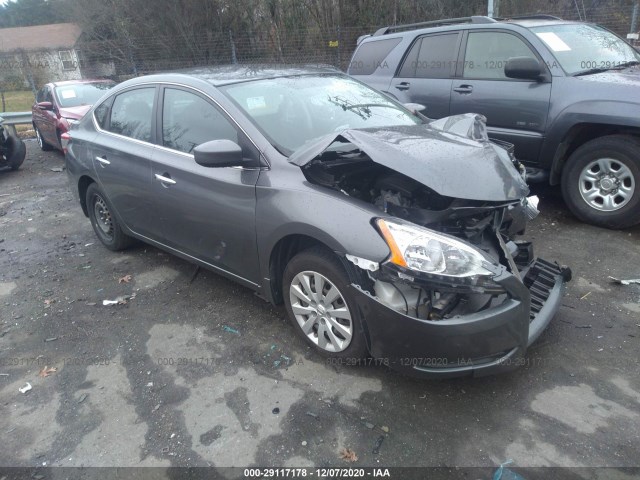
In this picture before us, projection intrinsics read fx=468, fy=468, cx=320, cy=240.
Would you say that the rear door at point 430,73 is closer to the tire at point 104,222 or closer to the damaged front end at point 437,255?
the damaged front end at point 437,255

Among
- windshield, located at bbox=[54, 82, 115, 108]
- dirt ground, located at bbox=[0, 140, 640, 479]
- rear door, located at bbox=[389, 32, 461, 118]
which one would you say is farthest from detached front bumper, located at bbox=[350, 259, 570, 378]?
windshield, located at bbox=[54, 82, 115, 108]

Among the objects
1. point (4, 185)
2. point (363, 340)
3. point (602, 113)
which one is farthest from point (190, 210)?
point (4, 185)

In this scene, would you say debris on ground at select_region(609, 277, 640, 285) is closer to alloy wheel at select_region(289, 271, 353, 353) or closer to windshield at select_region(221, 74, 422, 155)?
windshield at select_region(221, 74, 422, 155)

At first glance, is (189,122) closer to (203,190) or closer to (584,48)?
(203,190)

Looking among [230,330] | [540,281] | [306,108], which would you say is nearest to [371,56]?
[306,108]

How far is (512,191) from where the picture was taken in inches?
105

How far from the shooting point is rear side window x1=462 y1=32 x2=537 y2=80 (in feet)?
17.0

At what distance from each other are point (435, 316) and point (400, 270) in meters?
0.34

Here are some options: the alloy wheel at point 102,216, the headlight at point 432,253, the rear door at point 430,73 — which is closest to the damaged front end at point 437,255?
the headlight at point 432,253

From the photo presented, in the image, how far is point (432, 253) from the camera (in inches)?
95.3

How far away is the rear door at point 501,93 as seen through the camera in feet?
16.2

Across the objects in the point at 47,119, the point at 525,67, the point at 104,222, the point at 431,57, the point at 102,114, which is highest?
the point at 431,57

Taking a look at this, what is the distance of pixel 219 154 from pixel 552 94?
11.9 feet

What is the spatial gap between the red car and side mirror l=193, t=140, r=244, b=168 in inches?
274
